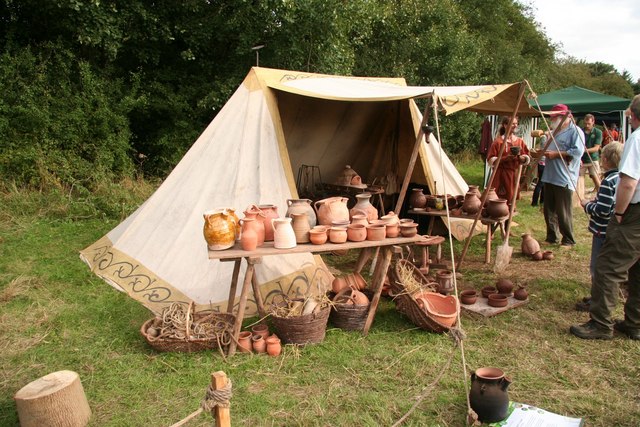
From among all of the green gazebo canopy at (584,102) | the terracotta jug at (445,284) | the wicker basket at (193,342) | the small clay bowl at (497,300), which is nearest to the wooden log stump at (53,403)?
the wicker basket at (193,342)

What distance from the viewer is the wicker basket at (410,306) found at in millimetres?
3385

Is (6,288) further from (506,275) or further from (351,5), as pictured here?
(351,5)

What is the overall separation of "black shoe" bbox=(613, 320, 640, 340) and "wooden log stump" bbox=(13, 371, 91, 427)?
3439mm

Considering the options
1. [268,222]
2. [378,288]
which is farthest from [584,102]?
[268,222]

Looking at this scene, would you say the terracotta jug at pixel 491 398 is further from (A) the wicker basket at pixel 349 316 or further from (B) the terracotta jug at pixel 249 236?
(B) the terracotta jug at pixel 249 236

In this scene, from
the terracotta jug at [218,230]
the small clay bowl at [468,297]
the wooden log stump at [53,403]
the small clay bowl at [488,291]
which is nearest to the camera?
the wooden log stump at [53,403]

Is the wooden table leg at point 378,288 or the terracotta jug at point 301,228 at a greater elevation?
the terracotta jug at point 301,228

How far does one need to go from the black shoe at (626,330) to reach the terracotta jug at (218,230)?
2.76 m

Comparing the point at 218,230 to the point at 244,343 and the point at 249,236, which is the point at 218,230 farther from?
the point at 244,343

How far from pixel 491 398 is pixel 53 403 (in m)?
2.13

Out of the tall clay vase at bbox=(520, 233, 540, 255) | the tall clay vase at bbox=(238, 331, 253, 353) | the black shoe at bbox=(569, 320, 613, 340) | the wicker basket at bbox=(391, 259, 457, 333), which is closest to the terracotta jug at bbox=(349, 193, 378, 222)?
the wicker basket at bbox=(391, 259, 457, 333)

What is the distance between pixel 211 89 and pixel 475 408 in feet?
23.5

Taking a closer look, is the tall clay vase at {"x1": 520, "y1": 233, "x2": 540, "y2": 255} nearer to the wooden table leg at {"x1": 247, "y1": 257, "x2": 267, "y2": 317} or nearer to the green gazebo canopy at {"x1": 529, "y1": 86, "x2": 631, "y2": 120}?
the wooden table leg at {"x1": 247, "y1": 257, "x2": 267, "y2": 317}

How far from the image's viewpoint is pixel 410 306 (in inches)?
137
